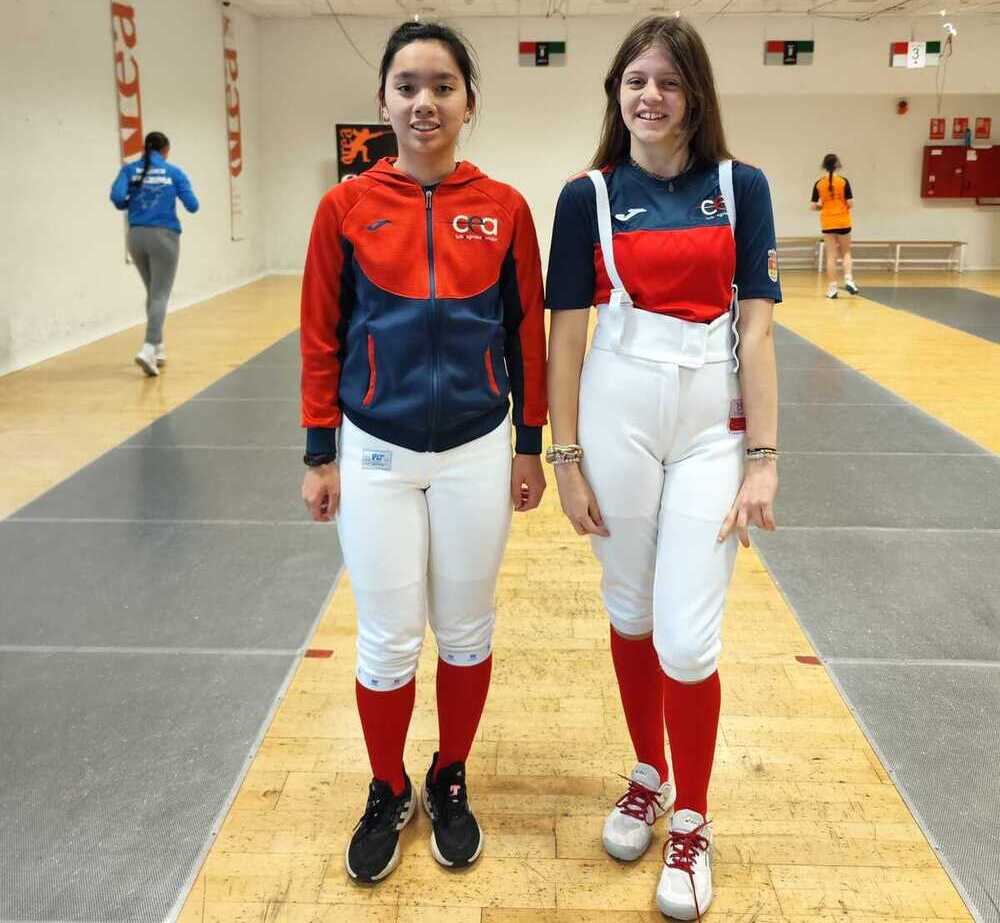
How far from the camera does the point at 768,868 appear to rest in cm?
195

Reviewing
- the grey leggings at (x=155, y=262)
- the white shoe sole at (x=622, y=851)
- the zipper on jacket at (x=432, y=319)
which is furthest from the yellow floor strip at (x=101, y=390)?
the white shoe sole at (x=622, y=851)

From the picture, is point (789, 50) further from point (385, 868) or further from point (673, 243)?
point (385, 868)

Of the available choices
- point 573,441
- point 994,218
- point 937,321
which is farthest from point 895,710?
point 994,218

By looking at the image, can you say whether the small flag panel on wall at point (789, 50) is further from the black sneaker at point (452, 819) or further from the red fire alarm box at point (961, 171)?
the black sneaker at point (452, 819)

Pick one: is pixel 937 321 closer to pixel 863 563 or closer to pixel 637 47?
pixel 863 563

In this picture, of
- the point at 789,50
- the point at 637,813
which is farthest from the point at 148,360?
the point at 789,50

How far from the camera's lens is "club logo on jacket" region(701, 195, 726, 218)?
5.64ft

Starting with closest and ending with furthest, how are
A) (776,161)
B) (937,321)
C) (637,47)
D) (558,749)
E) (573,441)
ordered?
(637,47) → (573,441) → (558,749) → (937,321) → (776,161)

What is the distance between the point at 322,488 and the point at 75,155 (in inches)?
307

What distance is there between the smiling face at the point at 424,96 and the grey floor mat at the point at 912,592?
5.79 ft

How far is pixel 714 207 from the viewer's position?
1722mm

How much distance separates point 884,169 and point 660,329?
15672 mm

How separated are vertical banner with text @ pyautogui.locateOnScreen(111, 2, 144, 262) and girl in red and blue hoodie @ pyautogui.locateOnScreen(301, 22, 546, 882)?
8.35m

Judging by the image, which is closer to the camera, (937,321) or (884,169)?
(937,321)
